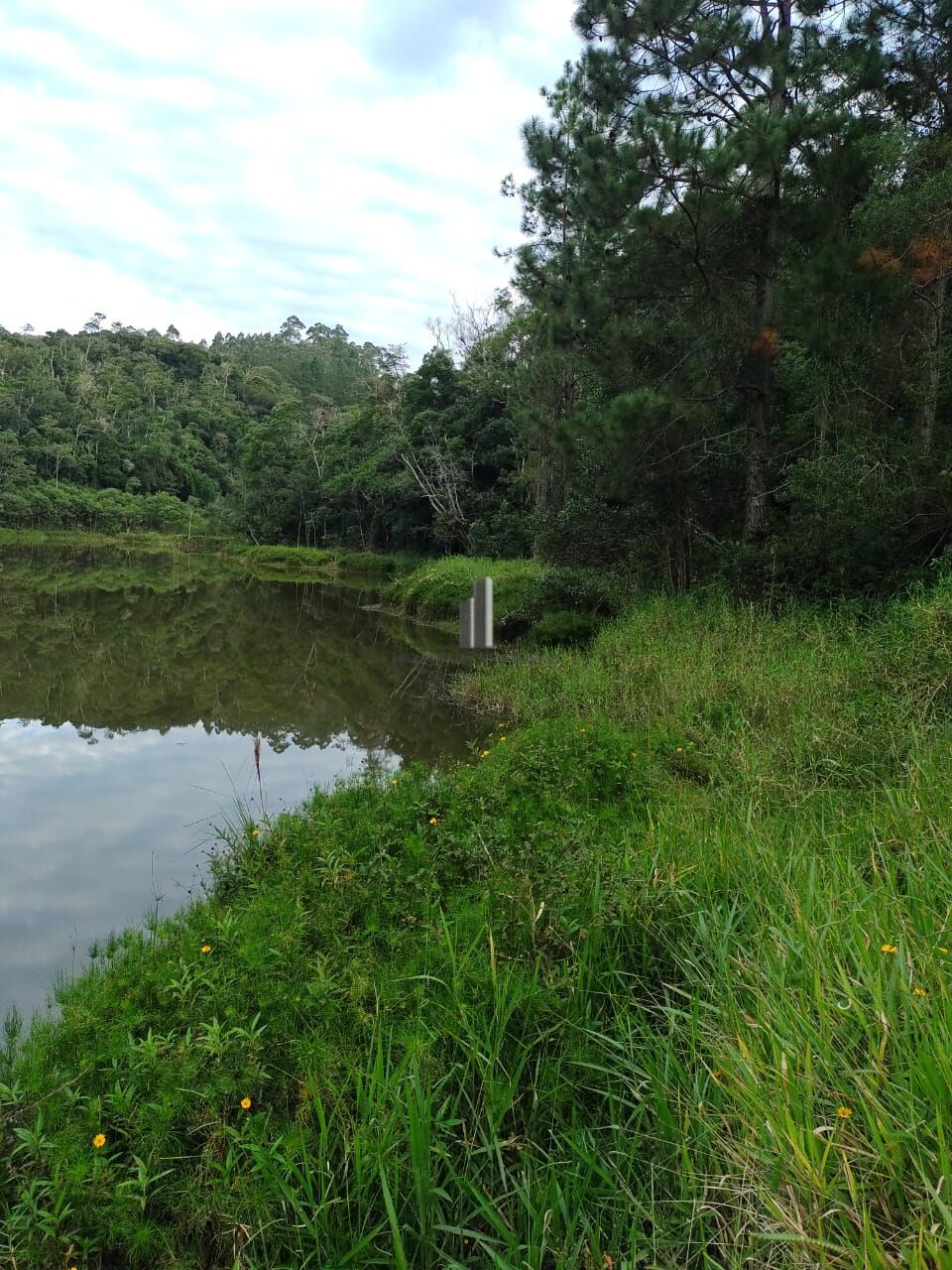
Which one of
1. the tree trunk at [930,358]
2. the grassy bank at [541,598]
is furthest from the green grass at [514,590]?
the tree trunk at [930,358]

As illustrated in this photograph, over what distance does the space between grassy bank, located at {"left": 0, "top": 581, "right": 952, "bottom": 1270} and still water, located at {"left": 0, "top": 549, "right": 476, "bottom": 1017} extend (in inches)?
31.8

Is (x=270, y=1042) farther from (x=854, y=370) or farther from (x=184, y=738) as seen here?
(x=854, y=370)

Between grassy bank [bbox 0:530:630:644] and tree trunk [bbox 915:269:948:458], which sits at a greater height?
tree trunk [bbox 915:269:948:458]

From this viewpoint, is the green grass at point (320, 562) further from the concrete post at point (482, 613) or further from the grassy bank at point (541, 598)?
the concrete post at point (482, 613)

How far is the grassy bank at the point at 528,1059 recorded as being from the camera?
1415mm

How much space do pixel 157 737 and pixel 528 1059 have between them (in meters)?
6.65

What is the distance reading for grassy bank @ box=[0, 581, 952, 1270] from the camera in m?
1.42

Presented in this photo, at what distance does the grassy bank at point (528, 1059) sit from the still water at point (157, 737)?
81cm

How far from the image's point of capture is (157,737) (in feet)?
25.5

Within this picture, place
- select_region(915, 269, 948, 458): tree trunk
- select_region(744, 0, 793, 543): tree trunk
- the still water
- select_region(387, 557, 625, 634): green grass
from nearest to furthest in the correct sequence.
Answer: the still water < select_region(915, 269, 948, 458): tree trunk < select_region(744, 0, 793, 543): tree trunk < select_region(387, 557, 625, 634): green grass

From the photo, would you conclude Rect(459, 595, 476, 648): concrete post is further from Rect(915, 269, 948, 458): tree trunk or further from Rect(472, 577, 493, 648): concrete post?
Rect(915, 269, 948, 458): tree trunk

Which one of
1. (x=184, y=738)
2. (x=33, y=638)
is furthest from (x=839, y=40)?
(x=33, y=638)

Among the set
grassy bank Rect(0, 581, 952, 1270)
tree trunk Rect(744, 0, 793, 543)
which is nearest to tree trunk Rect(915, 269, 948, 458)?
tree trunk Rect(744, 0, 793, 543)

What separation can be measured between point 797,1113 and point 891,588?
297 inches
